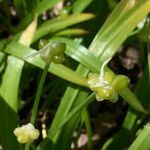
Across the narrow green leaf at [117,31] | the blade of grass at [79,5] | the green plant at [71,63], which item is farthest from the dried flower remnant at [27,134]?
the blade of grass at [79,5]

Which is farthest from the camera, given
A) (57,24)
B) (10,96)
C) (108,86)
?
(57,24)

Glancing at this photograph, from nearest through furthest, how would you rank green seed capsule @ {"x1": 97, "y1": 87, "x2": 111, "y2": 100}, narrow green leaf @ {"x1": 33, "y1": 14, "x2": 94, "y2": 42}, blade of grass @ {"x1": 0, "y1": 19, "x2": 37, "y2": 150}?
green seed capsule @ {"x1": 97, "y1": 87, "x2": 111, "y2": 100} < blade of grass @ {"x1": 0, "y1": 19, "x2": 37, "y2": 150} < narrow green leaf @ {"x1": 33, "y1": 14, "x2": 94, "y2": 42}

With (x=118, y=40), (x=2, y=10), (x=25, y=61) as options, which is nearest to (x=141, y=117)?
(x=118, y=40)

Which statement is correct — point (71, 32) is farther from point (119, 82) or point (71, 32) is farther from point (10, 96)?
point (119, 82)

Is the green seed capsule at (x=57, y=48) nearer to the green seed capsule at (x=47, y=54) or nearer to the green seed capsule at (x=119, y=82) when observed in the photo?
the green seed capsule at (x=47, y=54)

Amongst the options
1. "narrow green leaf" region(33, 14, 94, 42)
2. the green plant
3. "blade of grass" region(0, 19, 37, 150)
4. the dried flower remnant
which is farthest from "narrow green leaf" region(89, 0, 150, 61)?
the dried flower remnant

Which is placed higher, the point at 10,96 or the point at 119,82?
the point at 119,82

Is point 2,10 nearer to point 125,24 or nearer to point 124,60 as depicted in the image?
point 124,60

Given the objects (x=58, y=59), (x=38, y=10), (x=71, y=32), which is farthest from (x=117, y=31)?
(x=58, y=59)

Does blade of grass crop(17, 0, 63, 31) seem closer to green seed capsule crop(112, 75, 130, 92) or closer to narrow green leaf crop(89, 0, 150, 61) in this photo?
narrow green leaf crop(89, 0, 150, 61)

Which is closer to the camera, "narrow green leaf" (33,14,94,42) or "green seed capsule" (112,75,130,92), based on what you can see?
"green seed capsule" (112,75,130,92)

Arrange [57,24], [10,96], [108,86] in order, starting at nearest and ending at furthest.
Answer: [108,86], [10,96], [57,24]
